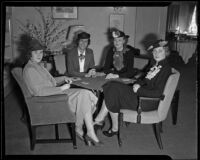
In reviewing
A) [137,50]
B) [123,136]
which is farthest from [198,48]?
[123,136]

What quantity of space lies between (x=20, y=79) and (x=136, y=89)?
650 mm

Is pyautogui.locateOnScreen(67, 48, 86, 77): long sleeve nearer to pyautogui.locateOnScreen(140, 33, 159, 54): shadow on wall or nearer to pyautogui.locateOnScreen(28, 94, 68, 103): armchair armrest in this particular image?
pyautogui.locateOnScreen(28, 94, 68, 103): armchair armrest

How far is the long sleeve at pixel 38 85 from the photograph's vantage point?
1.40m

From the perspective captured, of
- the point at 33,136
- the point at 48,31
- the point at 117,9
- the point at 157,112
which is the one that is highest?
the point at 117,9

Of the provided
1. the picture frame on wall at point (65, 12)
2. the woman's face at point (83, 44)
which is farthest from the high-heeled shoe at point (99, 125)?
the picture frame on wall at point (65, 12)

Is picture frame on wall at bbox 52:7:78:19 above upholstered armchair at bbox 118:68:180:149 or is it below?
above

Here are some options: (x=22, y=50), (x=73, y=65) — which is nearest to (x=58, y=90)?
(x=73, y=65)

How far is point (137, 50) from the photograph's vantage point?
1.26m

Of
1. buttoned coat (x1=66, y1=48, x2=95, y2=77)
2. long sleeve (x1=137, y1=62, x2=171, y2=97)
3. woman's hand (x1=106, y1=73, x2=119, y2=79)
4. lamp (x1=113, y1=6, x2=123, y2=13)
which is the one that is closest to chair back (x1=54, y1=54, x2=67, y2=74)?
buttoned coat (x1=66, y1=48, x2=95, y2=77)

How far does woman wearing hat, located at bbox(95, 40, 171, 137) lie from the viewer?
1294 millimetres

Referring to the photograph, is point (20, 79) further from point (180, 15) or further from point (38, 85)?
point (180, 15)

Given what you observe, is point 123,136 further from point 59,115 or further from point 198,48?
point 198,48

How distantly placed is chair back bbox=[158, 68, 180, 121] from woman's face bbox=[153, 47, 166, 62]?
0.32 feet

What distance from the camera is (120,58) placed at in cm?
133
